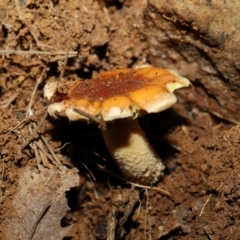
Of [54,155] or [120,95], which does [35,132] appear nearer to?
[54,155]

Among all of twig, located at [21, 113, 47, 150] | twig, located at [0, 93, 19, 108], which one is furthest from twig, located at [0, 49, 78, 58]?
twig, located at [21, 113, 47, 150]

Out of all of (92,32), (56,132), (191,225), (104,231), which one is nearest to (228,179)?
(191,225)

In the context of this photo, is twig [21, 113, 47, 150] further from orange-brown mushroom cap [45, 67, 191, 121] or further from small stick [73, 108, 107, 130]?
small stick [73, 108, 107, 130]

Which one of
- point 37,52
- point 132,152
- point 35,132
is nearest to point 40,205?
point 35,132

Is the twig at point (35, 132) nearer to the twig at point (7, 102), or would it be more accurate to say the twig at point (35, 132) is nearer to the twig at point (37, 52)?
the twig at point (7, 102)

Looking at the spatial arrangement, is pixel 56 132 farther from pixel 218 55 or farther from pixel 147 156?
pixel 218 55

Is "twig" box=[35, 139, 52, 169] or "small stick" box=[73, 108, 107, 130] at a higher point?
"small stick" box=[73, 108, 107, 130]
